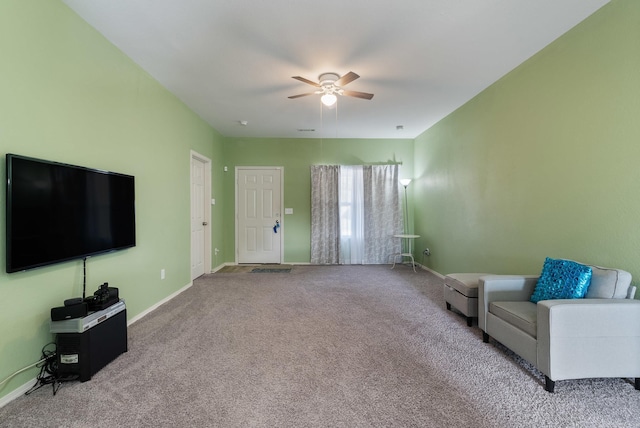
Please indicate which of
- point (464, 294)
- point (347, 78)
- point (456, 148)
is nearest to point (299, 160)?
point (456, 148)

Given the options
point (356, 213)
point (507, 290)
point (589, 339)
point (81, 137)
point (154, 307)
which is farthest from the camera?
point (356, 213)

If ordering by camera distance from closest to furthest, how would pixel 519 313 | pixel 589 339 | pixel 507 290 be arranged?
1. pixel 589 339
2. pixel 519 313
3. pixel 507 290

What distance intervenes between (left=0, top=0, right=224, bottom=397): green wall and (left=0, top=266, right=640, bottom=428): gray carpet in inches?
18.8

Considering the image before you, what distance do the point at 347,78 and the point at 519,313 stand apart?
8.36 feet

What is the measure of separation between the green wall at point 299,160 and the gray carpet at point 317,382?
2841 mm

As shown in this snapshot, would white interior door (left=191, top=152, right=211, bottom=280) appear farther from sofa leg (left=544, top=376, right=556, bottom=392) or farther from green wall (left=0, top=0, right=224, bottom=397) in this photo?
sofa leg (left=544, top=376, right=556, bottom=392)

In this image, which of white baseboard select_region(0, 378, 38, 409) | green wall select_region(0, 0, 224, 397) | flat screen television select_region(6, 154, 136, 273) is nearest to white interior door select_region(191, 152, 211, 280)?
green wall select_region(0, 0, 224, 397)

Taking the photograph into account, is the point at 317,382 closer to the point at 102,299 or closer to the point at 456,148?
the point at 102,299

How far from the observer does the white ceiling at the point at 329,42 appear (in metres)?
2.11

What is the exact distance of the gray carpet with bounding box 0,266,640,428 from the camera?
5.18ft

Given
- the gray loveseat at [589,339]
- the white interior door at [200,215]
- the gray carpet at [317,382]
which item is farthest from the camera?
the white interior door at [200,215]

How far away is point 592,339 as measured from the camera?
1.74 metres

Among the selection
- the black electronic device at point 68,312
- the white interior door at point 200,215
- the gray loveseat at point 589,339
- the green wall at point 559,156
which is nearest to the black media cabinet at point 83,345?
the black electronic device at point 68,312

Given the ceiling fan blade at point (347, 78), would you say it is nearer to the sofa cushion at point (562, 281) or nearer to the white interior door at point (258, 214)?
the sofa cushion at point (562, 281)
